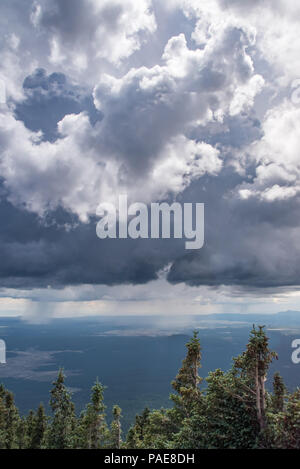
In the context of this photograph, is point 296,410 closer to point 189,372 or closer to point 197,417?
point 197,417

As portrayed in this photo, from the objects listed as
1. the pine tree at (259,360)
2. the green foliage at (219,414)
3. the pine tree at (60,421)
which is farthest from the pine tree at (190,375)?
the pine tree at (60,421)

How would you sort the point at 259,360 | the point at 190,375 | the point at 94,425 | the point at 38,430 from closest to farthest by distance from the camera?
the point at 259,360 < the point at 94,425 < the point at 190,375 < the point at 38,430

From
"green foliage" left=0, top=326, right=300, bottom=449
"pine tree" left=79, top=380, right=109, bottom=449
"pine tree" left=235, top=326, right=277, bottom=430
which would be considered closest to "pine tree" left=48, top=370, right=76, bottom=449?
"green foliage" left=0, top=326, right=300, bottom=449

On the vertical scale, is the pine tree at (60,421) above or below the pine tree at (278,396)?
below

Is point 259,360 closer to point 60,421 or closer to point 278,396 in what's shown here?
point 278,396

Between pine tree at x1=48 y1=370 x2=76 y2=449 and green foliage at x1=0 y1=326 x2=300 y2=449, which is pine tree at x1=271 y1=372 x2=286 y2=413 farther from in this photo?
pine tree at x1=48 y1=370 x2=76 y2=449

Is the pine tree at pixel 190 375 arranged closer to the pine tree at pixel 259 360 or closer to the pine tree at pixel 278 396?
the pine tree at pixel 278 396

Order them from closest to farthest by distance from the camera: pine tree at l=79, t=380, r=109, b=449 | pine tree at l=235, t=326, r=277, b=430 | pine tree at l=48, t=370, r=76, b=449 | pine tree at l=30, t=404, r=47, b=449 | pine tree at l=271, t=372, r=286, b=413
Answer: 1. pine tree at l=235, t=326, r=277, b=430
2. pine tree at l=79, t=380, r=109, b=449
3. pine tree at l=271, t=372, r=286, b=413
4. pine tree at l=48, t=370, r=76, b=449
5. pine tree at l=30, t=404, r=47, b=449

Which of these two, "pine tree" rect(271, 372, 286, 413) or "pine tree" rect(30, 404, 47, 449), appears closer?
"pine tree" rect(271, 372, 286, 413)

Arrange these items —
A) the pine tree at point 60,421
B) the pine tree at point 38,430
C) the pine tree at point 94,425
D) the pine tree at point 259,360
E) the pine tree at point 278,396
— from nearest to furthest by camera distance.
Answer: the pine tree at point 259,360 < the pine tree at point 94,425 < the pine tree at point 278,396 < the pine tree at point 60,421 < the pine tree at point 38,430

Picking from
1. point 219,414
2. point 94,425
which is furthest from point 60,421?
point 219,414
